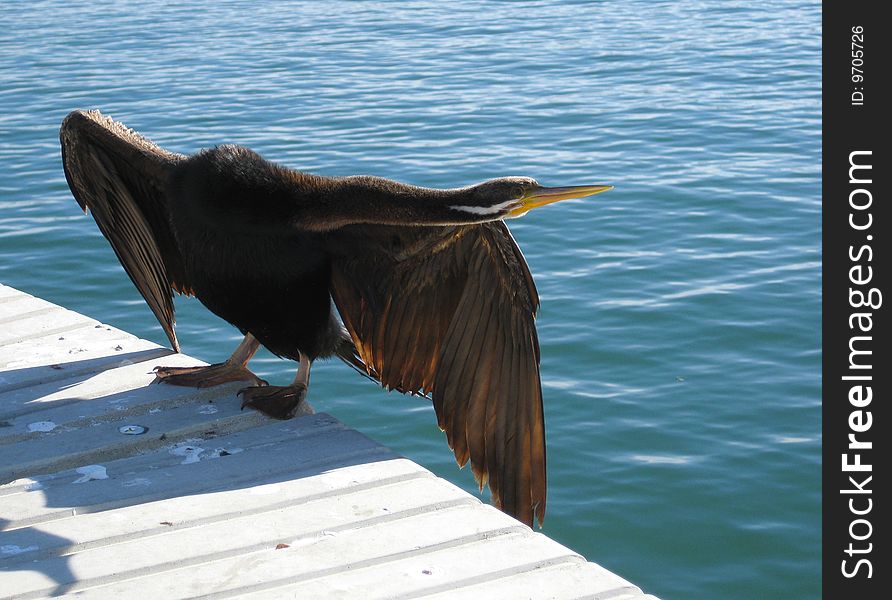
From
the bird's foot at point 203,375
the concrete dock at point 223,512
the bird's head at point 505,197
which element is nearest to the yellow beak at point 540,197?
the bird's head at point 505,197

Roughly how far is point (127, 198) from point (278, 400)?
111 centimetres

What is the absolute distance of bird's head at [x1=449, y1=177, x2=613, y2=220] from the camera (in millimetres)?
3908

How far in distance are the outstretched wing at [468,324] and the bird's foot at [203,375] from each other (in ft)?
1.40

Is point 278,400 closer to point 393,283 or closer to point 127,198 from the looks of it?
point 393,283

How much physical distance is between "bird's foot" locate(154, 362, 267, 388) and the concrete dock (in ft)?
0.16

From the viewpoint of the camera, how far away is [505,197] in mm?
3910

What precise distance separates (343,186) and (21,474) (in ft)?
4.24

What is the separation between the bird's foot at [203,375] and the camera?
169 inches
